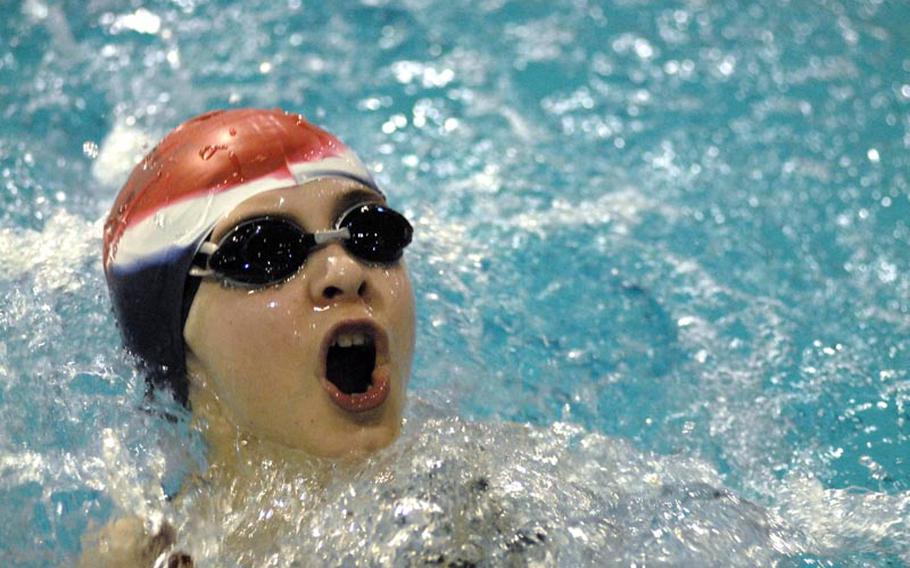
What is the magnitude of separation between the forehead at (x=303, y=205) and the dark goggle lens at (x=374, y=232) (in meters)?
0.03

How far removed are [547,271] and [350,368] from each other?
1.08 metres

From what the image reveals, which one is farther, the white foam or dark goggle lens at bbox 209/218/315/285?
the white foam

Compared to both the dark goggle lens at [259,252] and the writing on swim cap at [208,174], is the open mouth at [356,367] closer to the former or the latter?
the dark goggle lens at [259,252]

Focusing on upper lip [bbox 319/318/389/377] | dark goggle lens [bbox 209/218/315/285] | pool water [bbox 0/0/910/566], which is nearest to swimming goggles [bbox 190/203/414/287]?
dark goggle lens [bbox 209/218/315/285]

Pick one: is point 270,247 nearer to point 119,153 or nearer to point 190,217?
point 190,217

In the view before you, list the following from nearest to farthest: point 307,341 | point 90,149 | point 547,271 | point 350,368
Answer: point 307,341 → point 350,368 → point 547,271 → point 90,149

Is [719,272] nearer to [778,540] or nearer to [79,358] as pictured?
→ [778,540]

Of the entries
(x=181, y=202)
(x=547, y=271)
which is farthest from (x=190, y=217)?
(x=547, y=271)

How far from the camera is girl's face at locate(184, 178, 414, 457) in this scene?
4.72 ft

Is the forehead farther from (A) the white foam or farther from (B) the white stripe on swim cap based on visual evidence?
(A) the white foam

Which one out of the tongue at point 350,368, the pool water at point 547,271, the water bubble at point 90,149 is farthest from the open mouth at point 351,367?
the water bubble at point 90,149

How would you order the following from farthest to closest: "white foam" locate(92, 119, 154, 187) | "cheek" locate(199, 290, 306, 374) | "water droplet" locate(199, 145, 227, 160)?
"white foam" locate(92, 119, 154, 187), "water droplet" locate(199, 145, 227, 160), "cheek" locate(199, 290, 306, 374)

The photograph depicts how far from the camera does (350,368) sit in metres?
1.54

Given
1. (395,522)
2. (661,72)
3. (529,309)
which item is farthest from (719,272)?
(395,522)
